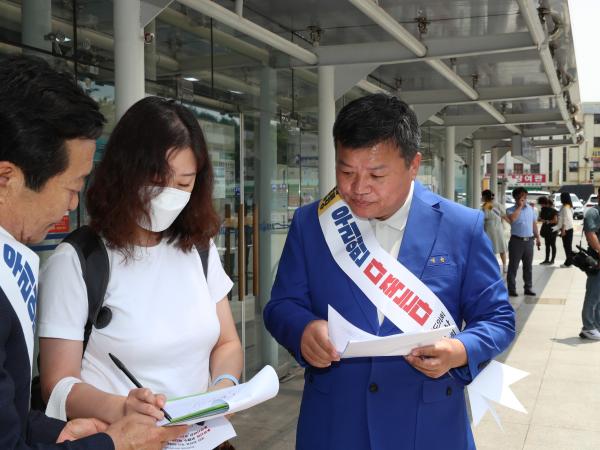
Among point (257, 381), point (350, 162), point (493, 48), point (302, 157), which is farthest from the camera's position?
point (302, 157)

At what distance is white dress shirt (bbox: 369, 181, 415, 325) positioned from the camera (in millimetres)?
2064

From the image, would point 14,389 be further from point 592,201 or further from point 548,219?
point 592,201

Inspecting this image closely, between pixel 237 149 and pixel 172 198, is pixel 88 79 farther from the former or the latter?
pixel 172 198

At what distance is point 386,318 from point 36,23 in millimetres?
2764

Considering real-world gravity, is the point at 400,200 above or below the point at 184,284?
above

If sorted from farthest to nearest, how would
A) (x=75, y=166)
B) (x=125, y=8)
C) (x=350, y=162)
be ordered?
(x=125, y=8)
(x=350, y=162)
(x=75, y=166)

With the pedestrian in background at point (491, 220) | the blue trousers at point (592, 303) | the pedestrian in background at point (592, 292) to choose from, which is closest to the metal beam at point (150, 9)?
the pedestrian in background at point (592, 292)

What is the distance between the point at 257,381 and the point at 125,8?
97.3 inches

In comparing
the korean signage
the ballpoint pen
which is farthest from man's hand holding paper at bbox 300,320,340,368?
the korean signage

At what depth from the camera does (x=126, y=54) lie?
139 inches

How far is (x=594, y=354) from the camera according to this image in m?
7.42

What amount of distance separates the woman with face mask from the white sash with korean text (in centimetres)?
42

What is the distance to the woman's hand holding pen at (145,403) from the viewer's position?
158 centimetres

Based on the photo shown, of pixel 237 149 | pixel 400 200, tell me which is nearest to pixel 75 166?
pixel 400 200
